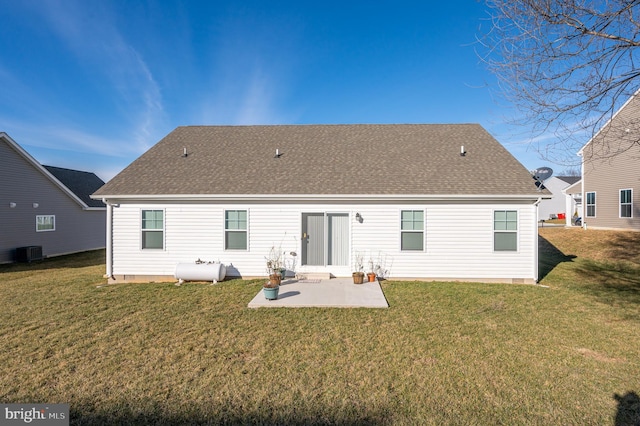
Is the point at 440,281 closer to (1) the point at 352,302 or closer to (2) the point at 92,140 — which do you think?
(1) the point at 352,302

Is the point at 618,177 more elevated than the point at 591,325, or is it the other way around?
the point at 618,177

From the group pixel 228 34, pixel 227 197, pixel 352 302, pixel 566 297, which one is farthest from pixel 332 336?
pixel 228 34

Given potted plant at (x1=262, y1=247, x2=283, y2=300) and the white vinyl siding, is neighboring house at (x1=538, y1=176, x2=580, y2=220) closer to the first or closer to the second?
the white vinyl siding

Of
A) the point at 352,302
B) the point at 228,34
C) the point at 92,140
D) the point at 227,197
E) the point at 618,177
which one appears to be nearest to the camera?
the point at 352,302

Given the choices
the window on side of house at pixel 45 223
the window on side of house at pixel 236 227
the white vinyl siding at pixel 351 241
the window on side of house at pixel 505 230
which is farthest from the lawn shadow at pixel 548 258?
the window on side of house at pixel 45 223

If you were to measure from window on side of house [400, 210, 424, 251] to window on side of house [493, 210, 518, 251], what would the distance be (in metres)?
2.39

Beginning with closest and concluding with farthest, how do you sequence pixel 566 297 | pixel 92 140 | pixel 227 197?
pixel 566 297 → pixel 227 197 → pixel 92 140

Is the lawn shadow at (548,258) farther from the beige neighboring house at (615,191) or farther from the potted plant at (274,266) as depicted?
the potted plant at (274,266)

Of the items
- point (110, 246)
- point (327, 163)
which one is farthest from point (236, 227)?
point (110, 246)

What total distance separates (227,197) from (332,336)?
601 cm

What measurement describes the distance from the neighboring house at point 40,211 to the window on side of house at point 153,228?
10.6 meters

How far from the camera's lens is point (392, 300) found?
743 cm

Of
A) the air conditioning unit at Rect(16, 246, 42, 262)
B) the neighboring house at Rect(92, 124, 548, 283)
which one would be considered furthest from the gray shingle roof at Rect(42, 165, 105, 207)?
the neighboring house at Rect(92, 124, 548, 283)

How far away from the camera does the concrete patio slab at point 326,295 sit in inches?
275
